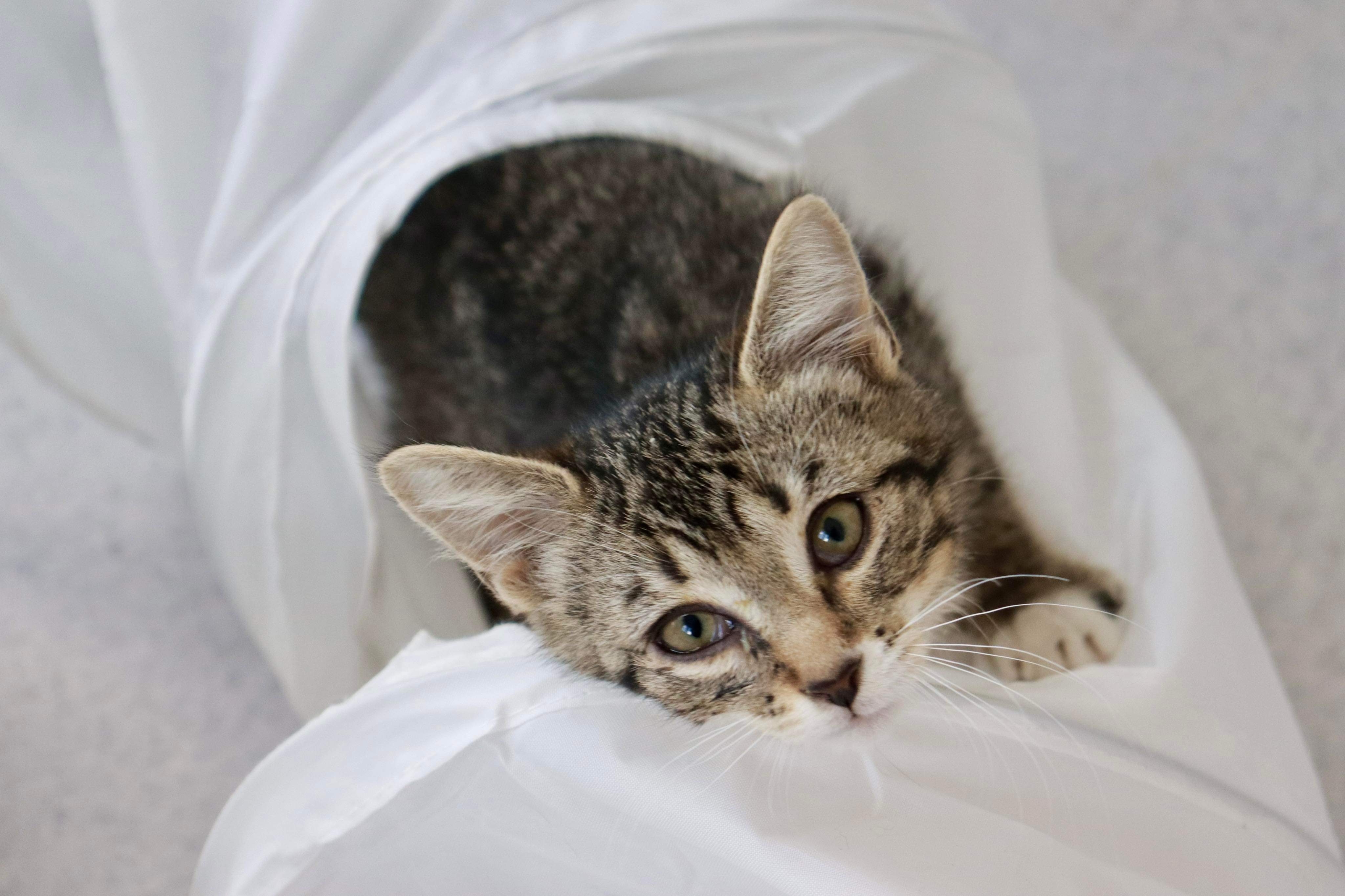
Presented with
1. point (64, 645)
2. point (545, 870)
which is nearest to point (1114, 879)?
point (545, 870)

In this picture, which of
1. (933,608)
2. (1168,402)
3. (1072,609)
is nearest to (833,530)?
(933,608)

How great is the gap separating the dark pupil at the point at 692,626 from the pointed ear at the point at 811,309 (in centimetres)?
24

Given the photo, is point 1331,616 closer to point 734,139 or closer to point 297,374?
point 734,139

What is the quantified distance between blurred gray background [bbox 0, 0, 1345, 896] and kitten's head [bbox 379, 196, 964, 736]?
2.98 feet

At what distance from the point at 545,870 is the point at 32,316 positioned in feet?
3.95

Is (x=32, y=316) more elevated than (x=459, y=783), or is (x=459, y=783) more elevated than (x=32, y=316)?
(x=459, y=783)

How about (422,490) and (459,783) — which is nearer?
(422,490)

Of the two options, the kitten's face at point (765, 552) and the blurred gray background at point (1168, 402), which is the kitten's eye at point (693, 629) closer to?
the kitten's face at point (765, 552)

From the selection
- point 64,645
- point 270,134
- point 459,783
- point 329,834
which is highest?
point 270,134

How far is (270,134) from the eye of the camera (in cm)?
146

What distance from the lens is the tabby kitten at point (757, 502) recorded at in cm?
98

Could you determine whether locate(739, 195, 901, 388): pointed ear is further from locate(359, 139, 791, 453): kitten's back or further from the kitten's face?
locate(359, 139, 791, 453): kitten's back

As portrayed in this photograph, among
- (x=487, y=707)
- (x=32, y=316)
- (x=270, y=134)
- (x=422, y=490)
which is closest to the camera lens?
(x=422, y=490)

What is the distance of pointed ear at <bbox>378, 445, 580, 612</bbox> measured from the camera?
3.25 feet
